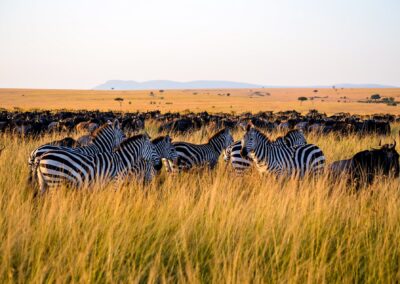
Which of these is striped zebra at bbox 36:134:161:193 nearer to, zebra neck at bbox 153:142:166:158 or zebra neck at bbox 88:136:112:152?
zebra neck at bbox 153:142:166:158

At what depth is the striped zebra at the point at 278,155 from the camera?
924 centimetres

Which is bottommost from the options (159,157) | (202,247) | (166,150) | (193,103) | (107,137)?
(193,103)

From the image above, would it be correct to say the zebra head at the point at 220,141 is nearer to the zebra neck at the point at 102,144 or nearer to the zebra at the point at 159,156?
the zebra at the point at 159,156

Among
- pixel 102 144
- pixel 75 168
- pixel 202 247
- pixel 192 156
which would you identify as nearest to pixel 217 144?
pixel 192 156

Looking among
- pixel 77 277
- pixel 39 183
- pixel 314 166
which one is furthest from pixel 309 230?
pixel 314 166

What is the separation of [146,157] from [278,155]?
9.18 ft

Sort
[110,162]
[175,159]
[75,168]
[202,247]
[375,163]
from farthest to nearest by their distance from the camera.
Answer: [175,159]
[375,163]
[110,162]
[75,168]
[202,247]

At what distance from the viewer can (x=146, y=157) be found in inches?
348

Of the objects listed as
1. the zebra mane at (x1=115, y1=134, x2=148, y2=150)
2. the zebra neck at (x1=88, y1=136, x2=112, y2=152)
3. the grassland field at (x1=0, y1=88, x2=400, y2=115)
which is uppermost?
the zebra mane at (x1=115, y1=134, x2=148, y2=150)

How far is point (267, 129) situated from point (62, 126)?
1037cm

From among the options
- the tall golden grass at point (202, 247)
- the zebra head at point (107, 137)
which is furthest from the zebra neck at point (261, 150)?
the tall golden grass at point (202, 247)

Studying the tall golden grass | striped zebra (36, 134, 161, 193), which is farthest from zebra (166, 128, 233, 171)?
the tall golden grass

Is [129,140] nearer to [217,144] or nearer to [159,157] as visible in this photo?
[159,157]

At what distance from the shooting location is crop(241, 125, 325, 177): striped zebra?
30.3ft
